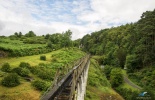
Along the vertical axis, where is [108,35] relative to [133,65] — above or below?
above

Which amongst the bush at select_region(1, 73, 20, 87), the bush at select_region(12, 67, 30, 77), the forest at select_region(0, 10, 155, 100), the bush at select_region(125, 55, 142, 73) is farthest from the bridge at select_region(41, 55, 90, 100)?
the bush at select_region(125, 55, 142, 73)

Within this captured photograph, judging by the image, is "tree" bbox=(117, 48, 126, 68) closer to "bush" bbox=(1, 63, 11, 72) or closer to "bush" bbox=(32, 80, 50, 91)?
"bush" bbox=(32, 80, 50, 91)

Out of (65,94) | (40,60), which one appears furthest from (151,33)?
(65,94)

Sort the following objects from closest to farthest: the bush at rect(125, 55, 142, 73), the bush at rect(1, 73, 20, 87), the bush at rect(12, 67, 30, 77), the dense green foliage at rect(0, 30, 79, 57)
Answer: the bush at rect(1, 73, 20, 87) < the bush at rect(12, 67, 30, 77) < the dense green foliage at rect(0, 30, 79, 57) < the bush at rect(125, 55, 142, 73)

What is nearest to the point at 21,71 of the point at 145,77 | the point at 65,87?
the point at 65,87

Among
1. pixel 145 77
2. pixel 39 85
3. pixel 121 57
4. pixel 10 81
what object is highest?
pixel 10 81

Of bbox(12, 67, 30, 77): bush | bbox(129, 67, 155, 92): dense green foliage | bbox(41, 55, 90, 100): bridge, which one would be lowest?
bbox(129, 67, 155, 92): dense green foliage

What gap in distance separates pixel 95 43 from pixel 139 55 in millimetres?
73112

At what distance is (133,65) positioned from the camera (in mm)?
60438

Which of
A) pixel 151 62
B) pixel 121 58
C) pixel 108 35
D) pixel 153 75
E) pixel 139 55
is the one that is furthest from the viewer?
pixel 108 35

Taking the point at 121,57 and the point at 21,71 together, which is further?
the point at 121,57

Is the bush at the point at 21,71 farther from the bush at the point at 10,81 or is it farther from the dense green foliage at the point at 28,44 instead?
the dense green foliage at the point at 28,44

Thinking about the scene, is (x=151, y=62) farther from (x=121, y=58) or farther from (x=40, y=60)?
(x=40, y=60)

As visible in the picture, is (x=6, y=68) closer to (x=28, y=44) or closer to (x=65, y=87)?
(x=65, y=87)
